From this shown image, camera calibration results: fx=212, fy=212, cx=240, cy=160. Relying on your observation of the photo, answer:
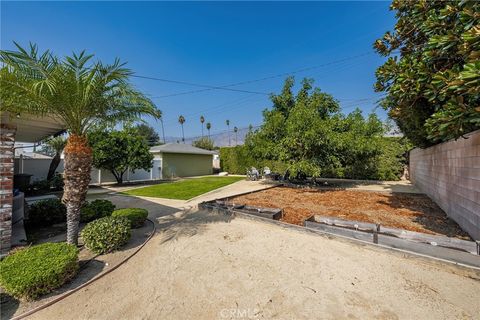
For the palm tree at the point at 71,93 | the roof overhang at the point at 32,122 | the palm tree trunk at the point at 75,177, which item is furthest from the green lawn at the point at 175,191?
the palm tree at the point at 71,93

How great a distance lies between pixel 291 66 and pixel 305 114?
7.20m

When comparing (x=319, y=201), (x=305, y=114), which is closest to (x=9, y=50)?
(x=319, y=201)

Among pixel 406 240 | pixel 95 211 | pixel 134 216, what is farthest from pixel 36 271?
pixel 406 240

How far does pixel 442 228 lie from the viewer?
5199mm

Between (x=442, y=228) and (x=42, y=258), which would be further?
(x=442, y=228)

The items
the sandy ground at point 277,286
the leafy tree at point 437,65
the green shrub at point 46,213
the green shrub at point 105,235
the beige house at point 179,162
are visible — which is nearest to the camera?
the sandy ground at point 277,286

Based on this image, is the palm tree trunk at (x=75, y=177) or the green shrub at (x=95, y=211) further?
the green shrub at (x=95, y=211)

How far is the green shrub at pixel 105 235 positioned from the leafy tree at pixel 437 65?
5995 millimetres

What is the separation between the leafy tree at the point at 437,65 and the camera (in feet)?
9.92

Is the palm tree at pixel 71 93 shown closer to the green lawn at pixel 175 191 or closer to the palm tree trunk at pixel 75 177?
the palm tree trunk at pixel 75 177

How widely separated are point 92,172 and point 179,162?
7.22 metres

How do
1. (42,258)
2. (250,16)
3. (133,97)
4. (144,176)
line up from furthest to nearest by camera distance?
(144,176) → (250,16) → (133,97) → (42,258)

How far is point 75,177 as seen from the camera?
13.5 feet

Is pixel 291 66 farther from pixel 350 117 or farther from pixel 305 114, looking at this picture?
pixel 305 114
